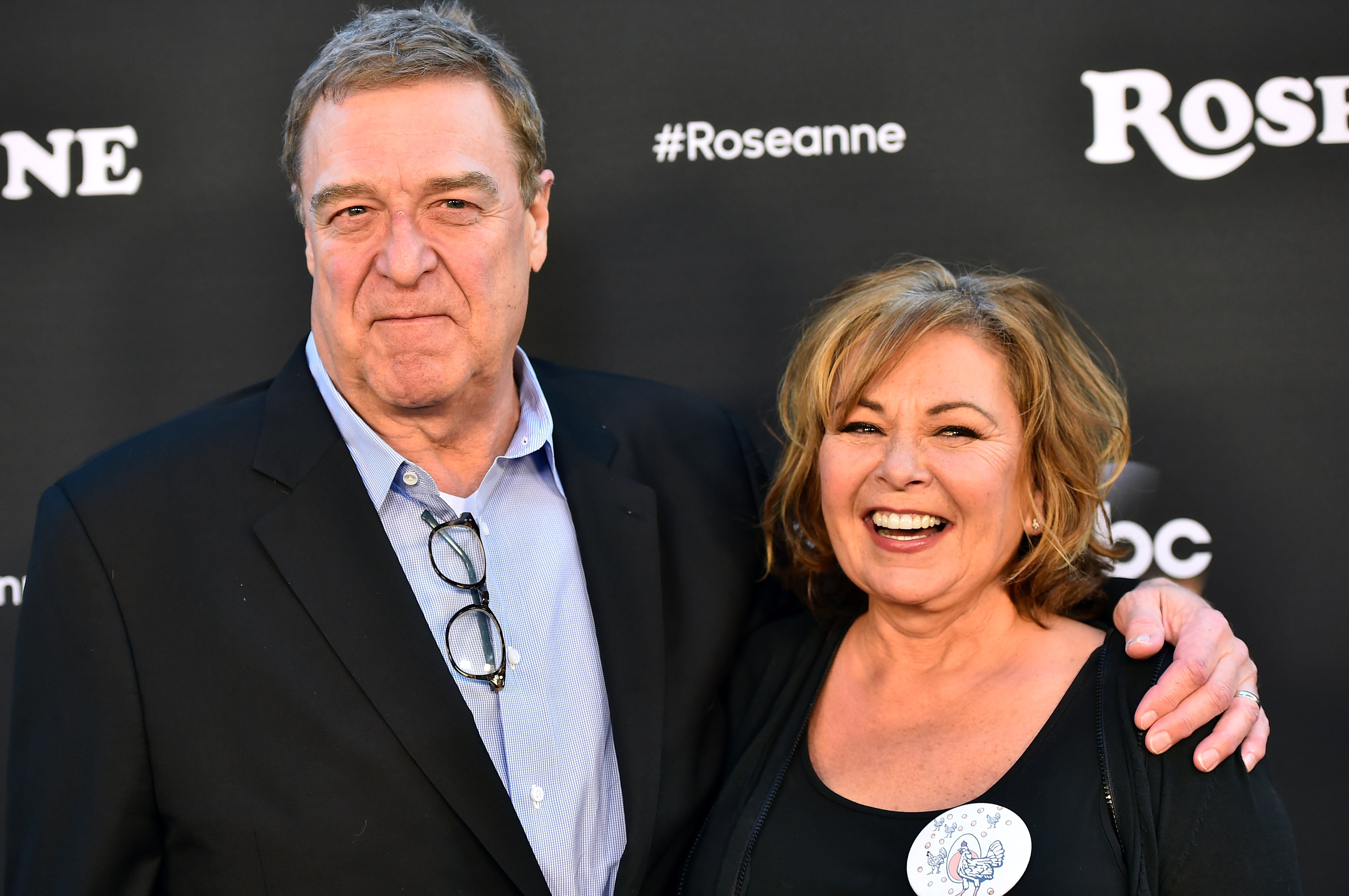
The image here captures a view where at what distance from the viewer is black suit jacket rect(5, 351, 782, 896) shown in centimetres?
168

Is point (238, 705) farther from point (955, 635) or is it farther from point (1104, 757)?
point (1104, 757)

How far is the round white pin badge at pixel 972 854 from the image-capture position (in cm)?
164

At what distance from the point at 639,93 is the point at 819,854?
1.74 meters

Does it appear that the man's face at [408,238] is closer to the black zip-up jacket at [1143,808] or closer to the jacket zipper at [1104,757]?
the black zip-up jacket at [1143,808]

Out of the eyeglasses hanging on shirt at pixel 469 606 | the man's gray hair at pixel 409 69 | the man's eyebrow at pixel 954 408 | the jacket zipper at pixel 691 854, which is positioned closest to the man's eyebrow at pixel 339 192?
the man's gray hair at pixel 409 69

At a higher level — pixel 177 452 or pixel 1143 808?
pixel 177 452

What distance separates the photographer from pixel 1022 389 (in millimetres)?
1956

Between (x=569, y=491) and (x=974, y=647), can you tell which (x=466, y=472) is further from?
(x=974, y=647)

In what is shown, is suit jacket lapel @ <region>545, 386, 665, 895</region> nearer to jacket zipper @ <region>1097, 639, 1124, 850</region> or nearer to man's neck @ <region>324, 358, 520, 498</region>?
man's neck @ <region>324, 358, 520, 498</region>

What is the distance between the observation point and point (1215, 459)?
8.27 feet

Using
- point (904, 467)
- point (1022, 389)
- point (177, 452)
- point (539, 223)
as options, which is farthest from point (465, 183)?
point (1022, 389)

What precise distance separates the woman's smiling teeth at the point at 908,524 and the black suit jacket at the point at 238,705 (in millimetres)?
641

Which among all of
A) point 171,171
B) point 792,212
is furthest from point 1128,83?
point 171,171

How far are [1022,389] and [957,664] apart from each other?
51cm
